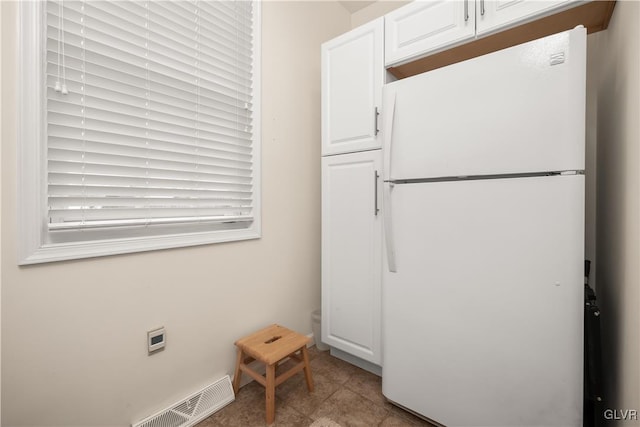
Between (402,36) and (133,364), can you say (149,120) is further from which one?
(402,36)

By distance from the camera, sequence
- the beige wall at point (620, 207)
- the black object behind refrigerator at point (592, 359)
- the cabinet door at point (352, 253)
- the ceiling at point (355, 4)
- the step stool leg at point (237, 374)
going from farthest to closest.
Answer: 1. the ceiling at point (355, 4)
2. the cabinet door at point (352, 253)
3. the step stool leg at point (237, 374)
4. the black object behind refrigerator at point (592, 359)
5. the beige wall at point (620, 207)

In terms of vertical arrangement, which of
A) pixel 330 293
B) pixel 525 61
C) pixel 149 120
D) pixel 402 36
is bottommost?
pixel 330 293

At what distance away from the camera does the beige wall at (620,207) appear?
91cm

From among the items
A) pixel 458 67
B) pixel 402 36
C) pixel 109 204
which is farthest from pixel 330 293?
pixel 402 36

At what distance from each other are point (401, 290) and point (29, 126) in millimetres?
1614

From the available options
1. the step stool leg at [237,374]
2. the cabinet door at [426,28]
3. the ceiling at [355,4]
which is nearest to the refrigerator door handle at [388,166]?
the cabinet door at [426,28]

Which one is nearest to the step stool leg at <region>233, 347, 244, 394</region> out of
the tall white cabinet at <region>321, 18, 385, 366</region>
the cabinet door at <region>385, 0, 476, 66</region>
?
the tall white cabinet at <region>321, 18, 385, 366</region>

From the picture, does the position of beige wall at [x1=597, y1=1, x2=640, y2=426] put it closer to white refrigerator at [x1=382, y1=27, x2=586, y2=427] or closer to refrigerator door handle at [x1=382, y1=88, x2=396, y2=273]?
white refrigerator at [x1=382, y1=27, x2=586, y2=427]

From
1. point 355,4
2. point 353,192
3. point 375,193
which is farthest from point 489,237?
point 355,4

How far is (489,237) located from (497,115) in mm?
484

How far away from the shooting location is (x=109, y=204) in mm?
1177

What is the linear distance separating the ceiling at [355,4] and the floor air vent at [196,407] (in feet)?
9.58

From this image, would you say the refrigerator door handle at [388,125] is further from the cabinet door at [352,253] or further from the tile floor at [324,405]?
the tile floor at [324,405]

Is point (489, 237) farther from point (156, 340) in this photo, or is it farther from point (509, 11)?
point (156, 340)
